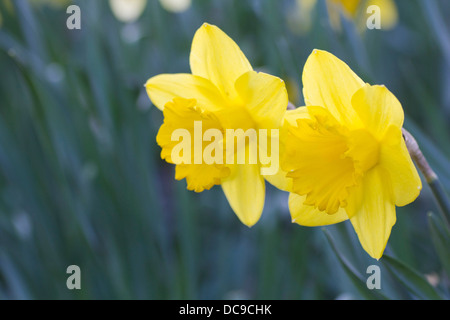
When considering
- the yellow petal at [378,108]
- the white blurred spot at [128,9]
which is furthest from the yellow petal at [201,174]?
the white blurred spot at [128,9]

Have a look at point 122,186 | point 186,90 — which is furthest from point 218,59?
point 122,186

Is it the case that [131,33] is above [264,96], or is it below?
above

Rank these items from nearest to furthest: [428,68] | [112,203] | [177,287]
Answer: [177,287]
[112,203]
[428,68]

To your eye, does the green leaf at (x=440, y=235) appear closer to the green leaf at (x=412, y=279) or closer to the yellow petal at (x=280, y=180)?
the green leaf at (x=412, y=279)

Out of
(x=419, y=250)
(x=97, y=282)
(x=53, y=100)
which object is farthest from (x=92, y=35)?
(x=419, y=250)

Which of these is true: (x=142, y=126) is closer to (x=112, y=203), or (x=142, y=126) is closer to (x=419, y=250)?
(x=112, y=203)

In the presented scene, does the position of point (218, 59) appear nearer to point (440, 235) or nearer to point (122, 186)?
point (440, 235)
